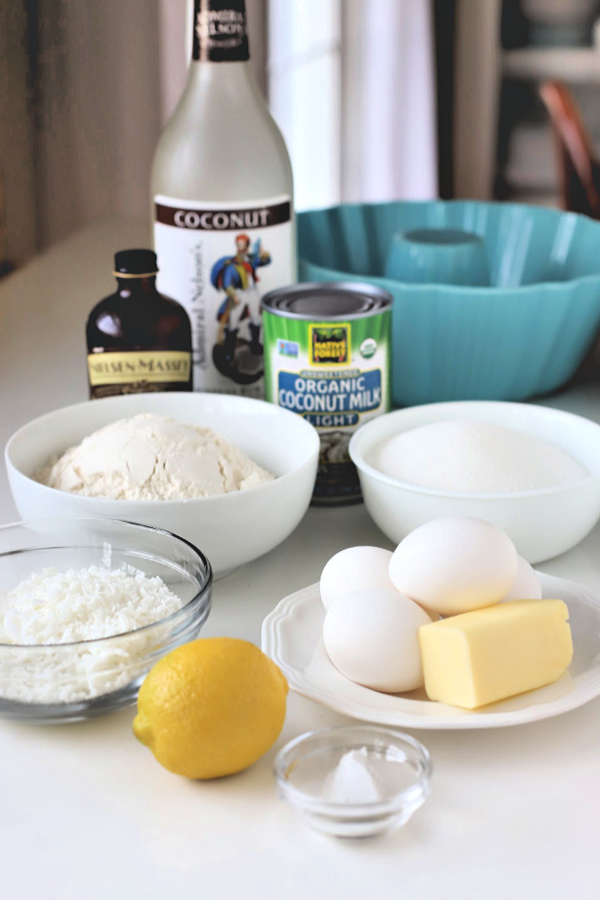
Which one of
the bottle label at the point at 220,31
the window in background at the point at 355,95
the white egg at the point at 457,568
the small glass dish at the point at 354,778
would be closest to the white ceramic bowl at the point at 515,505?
the white egg at the point at 457,568

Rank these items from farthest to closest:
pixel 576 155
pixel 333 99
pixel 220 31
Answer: pixel 333 99 < pixel 576 155 < pixel 220 31

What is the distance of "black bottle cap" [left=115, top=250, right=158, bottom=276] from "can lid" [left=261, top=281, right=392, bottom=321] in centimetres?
11

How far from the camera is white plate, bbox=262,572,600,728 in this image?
1.87 ft

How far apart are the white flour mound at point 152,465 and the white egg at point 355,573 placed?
126mm

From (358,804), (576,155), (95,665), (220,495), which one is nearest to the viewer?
(358,804)

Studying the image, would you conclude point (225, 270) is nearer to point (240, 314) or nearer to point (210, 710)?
point (240, 314)

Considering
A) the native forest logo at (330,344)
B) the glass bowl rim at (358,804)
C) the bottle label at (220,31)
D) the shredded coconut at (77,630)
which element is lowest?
the glass bowl rim at (358,804)

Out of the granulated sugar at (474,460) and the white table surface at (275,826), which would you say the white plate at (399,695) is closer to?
the white table surface at (275,826)

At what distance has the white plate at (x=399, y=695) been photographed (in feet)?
1.87

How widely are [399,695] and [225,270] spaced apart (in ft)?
1.70

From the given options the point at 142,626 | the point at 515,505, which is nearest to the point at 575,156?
the point at 515,505

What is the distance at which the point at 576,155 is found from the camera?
181cm

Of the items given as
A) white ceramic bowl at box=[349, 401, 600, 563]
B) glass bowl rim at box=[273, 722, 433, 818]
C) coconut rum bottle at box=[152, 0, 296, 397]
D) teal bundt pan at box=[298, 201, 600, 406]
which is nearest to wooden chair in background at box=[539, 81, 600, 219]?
teal bundt pan at box=[298, 201, 600, 406]

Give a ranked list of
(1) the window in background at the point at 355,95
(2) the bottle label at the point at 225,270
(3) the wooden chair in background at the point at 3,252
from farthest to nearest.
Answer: (1) the window in background at the point at 355,95 < (3) the wooden chair in background at the point at 3,252 < (2) the bottle label at the point at 225,270
